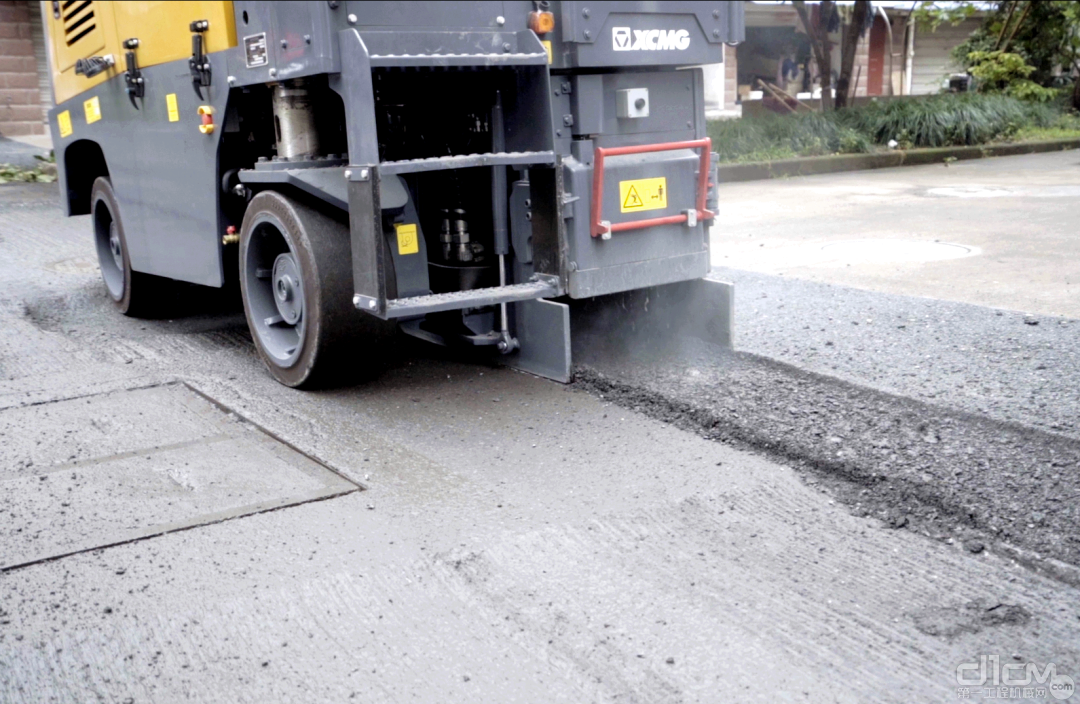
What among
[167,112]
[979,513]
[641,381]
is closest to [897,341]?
[641,381]

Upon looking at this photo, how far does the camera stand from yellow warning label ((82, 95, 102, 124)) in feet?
21.4

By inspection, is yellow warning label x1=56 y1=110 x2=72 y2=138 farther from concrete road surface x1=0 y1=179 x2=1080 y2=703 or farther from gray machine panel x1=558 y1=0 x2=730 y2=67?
gray machine panel x1=558 y1=0 x2=730 y2=67

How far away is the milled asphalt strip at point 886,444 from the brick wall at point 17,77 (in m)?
13.8

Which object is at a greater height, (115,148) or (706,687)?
(115,148)

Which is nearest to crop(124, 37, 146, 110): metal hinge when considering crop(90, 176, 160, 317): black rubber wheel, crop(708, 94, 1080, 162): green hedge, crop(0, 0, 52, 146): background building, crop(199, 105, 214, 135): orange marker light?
crop(199, 105, 214, 135): orange marker light

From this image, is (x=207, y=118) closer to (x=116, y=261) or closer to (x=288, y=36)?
(x=288, y=36)

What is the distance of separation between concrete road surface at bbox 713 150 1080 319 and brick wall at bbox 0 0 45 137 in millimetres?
10282

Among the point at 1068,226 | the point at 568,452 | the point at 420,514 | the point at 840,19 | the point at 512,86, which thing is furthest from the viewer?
the point at 840,19

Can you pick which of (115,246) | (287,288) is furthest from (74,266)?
(287,288)

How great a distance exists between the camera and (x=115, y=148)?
21.1ft

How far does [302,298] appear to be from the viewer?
5.00 m

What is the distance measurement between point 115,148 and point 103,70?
45cm

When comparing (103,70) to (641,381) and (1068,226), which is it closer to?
(641,381)

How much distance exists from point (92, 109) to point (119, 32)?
2.71 feet
